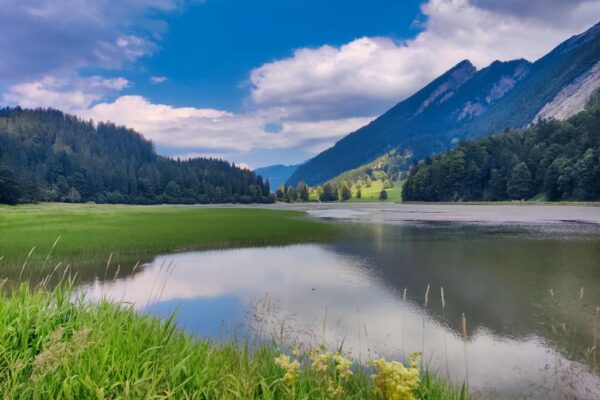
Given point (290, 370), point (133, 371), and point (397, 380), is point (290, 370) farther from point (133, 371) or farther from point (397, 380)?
point (133, 371)

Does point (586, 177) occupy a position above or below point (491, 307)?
above

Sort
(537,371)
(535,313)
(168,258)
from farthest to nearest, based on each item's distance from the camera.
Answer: (168,258) → (535,313) → (537,371)

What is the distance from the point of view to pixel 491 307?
1619 centimetres

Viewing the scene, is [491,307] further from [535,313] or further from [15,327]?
[15,327]

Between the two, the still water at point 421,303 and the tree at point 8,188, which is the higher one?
the tree at point 8,188

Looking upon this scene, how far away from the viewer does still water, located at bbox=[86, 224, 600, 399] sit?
10.8 m

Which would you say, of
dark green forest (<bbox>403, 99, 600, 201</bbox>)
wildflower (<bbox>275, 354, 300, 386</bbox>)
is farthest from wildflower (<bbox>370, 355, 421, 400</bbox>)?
dark green forest (<bbox>403, 99, 600, 201</bbox>)

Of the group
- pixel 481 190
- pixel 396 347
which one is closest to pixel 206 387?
pixel 396 347

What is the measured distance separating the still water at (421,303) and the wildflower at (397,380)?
11.1 ft

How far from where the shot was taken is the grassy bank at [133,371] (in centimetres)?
514

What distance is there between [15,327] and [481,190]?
183m

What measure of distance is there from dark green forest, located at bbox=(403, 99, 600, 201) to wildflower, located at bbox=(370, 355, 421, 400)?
140747mm

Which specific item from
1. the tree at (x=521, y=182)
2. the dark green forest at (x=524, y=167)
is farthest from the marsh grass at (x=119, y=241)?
the tree at (x=521, y=182)

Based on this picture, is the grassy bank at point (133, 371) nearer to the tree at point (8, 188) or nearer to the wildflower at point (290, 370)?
the wildflower at point (290, 370)
